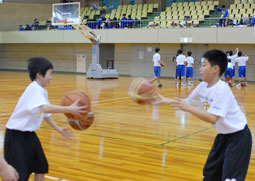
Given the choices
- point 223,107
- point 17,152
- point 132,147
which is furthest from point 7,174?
point 132,147

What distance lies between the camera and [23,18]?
29.6 metres

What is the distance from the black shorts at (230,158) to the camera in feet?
10.1

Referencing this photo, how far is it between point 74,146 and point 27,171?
250 cm

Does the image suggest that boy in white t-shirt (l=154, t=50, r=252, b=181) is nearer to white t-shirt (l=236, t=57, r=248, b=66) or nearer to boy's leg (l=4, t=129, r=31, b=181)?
boy's leg (l=4, t=129, r=31, b=181)

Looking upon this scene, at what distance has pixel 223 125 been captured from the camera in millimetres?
3113

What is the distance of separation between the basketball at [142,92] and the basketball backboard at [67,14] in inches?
664

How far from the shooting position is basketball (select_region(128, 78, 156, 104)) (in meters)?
3.17

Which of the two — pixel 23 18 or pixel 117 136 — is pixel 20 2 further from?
pixel 117 136

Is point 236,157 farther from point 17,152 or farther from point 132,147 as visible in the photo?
point 132,147

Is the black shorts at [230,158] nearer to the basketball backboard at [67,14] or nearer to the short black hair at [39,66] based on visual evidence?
the short black hair at [39,66]

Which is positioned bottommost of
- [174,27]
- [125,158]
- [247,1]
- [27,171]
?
[125,158]

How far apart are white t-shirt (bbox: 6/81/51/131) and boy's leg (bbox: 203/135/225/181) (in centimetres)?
148

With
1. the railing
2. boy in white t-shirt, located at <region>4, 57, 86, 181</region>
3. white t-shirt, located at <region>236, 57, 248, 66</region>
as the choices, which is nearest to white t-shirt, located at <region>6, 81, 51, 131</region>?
boy in white t-shirt, located at <region>4, 57, 86, 181</region>

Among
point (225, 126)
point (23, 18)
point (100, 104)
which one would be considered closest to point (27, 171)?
point (225, 126)
